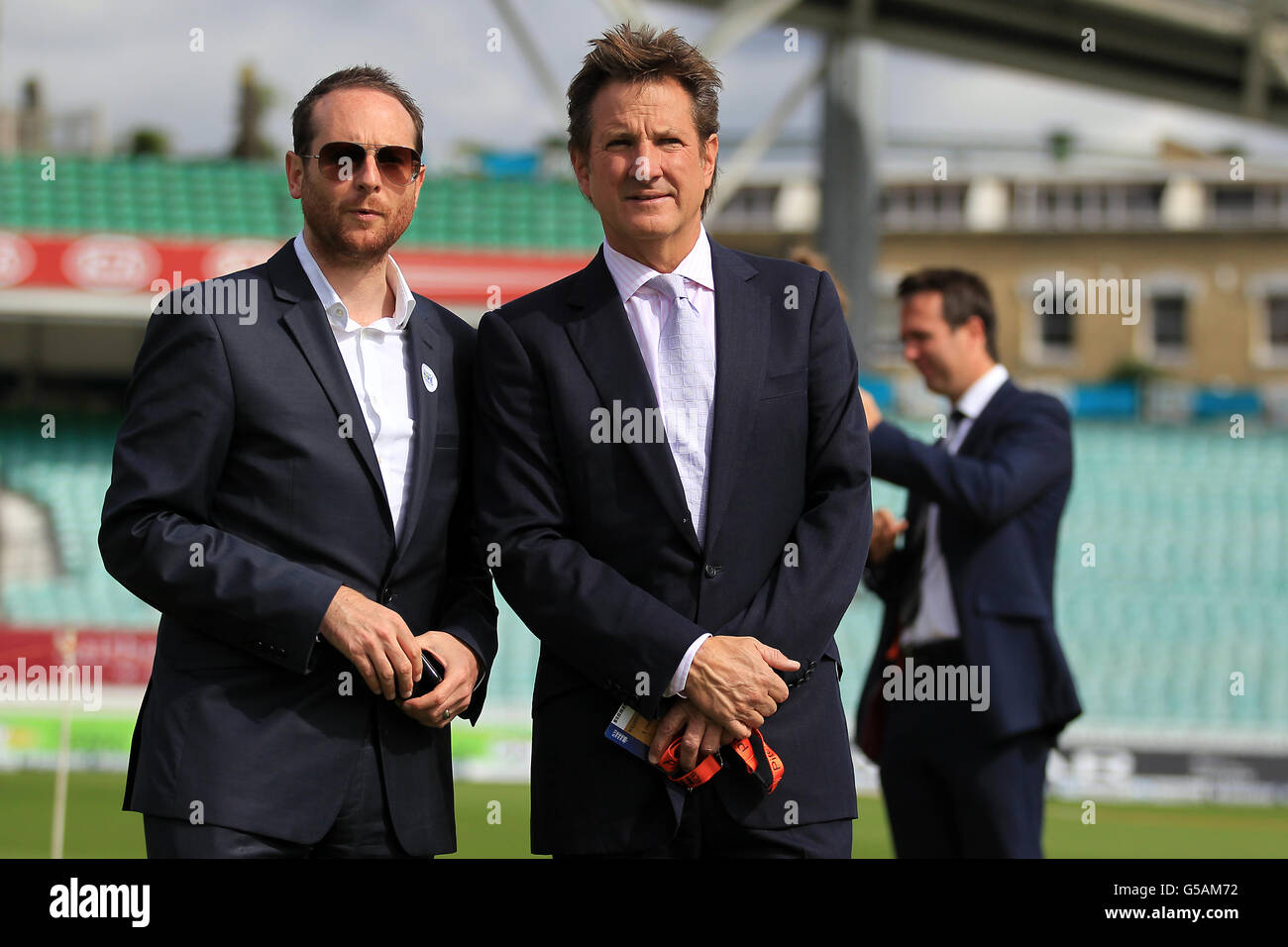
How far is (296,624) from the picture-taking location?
2.60m

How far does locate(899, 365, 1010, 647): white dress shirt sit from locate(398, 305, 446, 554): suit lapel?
1.87 metres

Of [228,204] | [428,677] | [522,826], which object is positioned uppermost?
[228,204]

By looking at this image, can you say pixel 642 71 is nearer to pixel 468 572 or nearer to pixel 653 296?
pixel 653 296

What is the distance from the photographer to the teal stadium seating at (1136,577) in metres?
13.3

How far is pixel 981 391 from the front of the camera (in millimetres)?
4477

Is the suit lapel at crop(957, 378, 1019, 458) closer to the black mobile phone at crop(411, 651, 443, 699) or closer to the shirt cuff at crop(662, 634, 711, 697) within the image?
the shirt cuff at crop(662, 634, 711, 697)

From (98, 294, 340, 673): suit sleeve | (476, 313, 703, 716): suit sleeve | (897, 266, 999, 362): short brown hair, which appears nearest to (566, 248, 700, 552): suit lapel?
(476, 313, 703, 716): suit sleeve

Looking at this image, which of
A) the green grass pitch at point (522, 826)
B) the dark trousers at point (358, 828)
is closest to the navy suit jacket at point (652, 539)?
the dark trousers at point (358, 828)

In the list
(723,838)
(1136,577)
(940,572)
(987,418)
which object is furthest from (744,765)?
(1136,577)

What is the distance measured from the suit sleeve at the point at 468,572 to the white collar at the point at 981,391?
202 cm

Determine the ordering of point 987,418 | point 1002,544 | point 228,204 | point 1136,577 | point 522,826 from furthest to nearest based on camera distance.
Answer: point 228,204 → point 1136,577 → point 522,826 → point 987,418 → point 1002,544

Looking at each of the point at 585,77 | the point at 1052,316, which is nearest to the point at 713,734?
the point at 585,77

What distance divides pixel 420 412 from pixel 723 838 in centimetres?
97

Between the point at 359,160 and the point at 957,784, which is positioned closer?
the point at 359,160
